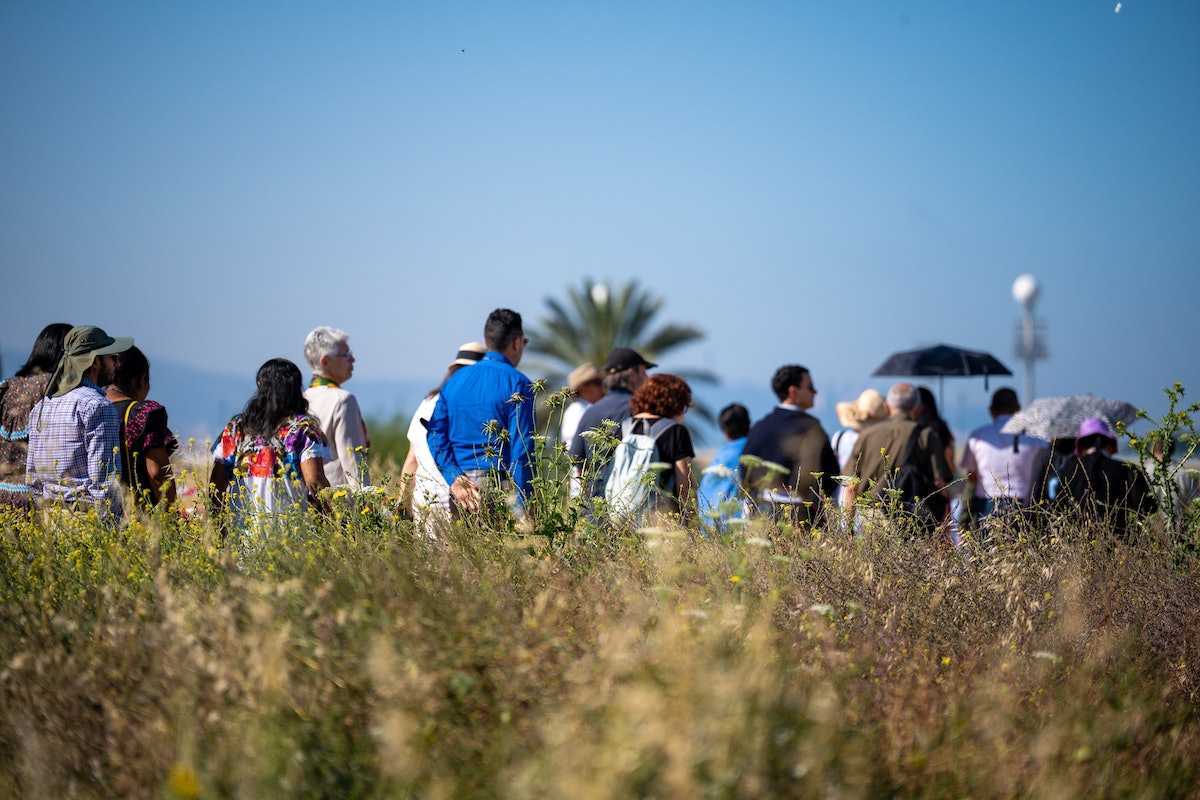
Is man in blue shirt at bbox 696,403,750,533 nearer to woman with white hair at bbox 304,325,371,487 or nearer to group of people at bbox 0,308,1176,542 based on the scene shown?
group of people at bbox 0,308,1176,542

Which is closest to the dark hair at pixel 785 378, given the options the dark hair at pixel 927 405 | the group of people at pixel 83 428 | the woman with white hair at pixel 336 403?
the dark hair at pixel 927 405

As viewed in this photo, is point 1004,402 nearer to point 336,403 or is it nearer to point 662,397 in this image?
point 662,397

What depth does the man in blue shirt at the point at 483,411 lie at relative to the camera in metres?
5.39

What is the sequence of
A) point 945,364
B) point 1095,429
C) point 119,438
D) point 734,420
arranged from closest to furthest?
point 119,438
point 1095,429
point 734,420
point 945,364

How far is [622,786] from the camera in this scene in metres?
2.05

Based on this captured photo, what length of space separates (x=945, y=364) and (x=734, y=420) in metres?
5.78

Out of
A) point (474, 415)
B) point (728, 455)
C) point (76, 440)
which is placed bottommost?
point (728, 455)

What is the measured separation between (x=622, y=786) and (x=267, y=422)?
3617mm

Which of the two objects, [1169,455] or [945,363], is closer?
[1169,455]

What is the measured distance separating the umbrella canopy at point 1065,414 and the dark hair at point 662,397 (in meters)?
2.54

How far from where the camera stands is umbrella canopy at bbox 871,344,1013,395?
12414 mm

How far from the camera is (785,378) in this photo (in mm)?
7035

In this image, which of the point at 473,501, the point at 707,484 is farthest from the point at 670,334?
the point at 473,501

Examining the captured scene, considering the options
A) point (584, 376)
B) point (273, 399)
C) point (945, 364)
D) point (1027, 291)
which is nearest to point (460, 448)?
point (273, 399)
